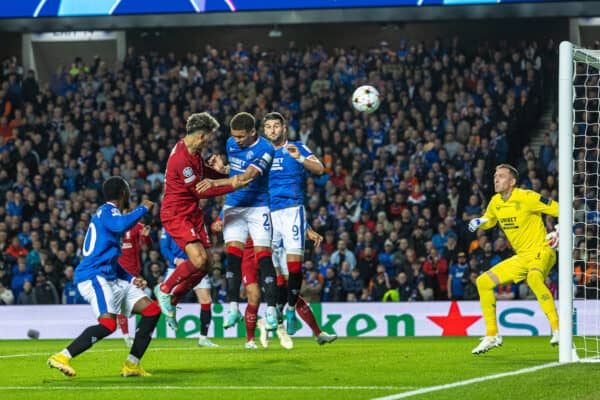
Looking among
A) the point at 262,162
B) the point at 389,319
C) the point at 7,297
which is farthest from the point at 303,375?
the point at 7,297

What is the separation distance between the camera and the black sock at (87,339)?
29.6 ft

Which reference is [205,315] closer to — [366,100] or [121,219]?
[366,100]

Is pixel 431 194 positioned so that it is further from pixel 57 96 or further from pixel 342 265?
pixel 57 96

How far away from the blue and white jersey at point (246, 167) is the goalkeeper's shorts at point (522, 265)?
2.61m

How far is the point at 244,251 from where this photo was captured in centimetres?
1255

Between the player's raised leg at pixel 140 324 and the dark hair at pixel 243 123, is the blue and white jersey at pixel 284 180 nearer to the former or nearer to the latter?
the dark hair at pixel 243 123

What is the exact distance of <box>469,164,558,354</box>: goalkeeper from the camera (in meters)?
11.8

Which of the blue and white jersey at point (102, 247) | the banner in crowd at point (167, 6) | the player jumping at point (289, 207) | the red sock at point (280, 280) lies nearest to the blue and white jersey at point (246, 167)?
the player jumping at point (289, 207)

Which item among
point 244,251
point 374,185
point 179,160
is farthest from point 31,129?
point 179,160

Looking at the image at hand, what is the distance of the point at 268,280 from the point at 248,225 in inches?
27.6

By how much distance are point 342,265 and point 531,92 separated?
7.04m

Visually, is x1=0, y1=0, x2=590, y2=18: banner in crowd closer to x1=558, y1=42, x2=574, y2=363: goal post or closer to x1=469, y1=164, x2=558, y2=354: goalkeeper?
x1=469, y1=164, x2=558, y2=354: goalkeeper

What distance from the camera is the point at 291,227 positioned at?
12594mm

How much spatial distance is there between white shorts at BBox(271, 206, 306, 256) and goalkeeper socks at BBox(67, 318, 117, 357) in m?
3.65
